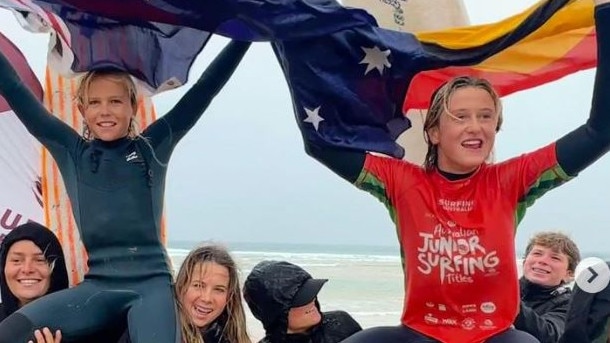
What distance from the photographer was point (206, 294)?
3.99m

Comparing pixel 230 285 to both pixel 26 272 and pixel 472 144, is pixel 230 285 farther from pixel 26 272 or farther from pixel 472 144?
pixel 472 144

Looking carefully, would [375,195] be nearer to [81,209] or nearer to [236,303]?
[236,303]

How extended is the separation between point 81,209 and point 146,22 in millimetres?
920

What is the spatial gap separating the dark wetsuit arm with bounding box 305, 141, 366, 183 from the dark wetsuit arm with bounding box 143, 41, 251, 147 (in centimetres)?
66

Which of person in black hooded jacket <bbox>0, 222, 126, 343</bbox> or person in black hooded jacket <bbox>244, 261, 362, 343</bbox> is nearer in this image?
person in black hooded jacket <bbox>0, 222, 126, 343</bbox>

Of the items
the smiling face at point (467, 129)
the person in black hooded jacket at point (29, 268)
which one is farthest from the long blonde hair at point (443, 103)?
the person in black hooded jacket at point (29, 268)

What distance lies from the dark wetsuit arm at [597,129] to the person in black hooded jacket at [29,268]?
233cm

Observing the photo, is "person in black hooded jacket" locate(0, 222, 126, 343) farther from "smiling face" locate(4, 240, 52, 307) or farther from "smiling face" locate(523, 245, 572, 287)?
"smiling face" locate(523, 245, 572, 287)

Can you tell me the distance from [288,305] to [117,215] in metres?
0.99

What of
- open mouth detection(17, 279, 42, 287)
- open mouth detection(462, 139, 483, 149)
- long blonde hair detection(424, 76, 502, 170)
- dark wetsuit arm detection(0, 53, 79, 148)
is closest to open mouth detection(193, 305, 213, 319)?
open mouth detection(17, 279, 42, 287)

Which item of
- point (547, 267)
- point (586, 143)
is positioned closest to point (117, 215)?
point (586, 143)

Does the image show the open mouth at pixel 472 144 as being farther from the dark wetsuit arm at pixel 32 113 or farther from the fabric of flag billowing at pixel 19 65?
the fabric of flag billowing at pixel 19 65

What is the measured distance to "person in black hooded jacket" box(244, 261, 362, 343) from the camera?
414 cm

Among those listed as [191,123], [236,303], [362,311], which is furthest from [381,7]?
[362,311]
